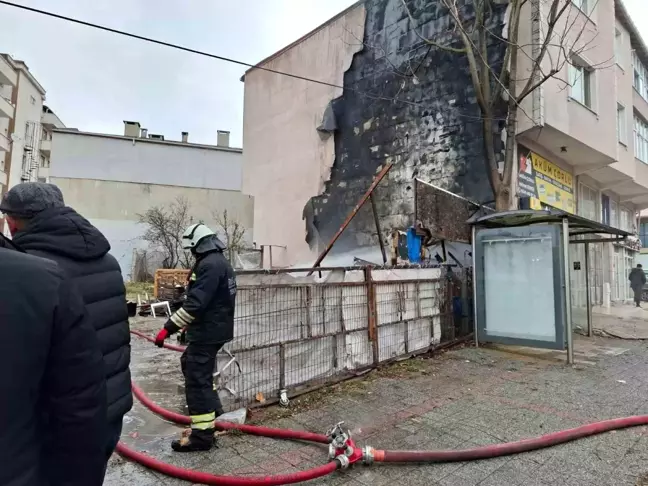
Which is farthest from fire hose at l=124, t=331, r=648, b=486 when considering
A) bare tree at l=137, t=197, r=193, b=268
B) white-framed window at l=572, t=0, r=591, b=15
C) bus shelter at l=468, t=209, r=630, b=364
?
bare tree at l=137, t=197, r=193, b=268

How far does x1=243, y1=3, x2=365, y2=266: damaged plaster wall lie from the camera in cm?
1434

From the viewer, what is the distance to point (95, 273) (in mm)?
1911

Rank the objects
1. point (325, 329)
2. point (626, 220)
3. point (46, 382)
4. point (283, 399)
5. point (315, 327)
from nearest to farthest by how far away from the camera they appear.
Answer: point (46, 382) < point (283, 399) < point (315, 327) < point (325, 329) < point (626, 220)

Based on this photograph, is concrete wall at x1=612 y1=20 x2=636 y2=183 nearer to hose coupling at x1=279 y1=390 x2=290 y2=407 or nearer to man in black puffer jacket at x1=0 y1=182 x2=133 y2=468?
hose coupling at x1=279 y1=390 x2=290 y2=407

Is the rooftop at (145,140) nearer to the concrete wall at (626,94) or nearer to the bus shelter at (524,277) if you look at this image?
the concrete wall at (626,94)

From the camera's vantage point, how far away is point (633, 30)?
15.6 metres

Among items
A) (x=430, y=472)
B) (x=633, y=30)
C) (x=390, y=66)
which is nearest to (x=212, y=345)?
(x=430, y=472)

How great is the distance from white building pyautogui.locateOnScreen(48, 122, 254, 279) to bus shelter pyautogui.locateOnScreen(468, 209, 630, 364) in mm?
23080

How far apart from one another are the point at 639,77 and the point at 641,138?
253 cm

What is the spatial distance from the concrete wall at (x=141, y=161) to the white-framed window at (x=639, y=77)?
24190mm

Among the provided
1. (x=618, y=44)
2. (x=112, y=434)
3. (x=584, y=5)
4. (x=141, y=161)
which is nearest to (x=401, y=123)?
(x=584, y=5)

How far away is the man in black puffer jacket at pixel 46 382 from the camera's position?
1.24 meters

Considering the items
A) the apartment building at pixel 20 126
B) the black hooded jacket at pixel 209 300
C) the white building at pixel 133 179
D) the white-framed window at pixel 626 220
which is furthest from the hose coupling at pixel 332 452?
the apartment building at pixel 20 126

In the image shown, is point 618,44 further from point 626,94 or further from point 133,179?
point 133,179
